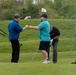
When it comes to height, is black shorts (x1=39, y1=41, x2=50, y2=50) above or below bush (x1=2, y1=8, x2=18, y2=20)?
above

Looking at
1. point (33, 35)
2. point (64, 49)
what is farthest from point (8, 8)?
point (64, 49)

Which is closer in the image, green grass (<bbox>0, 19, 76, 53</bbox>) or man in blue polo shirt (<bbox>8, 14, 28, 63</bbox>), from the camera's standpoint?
man in blue polo shirt (<bbox>8, 14, 28, 63</bbox>)

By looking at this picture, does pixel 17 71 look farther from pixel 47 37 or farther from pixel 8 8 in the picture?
pixel 8 8

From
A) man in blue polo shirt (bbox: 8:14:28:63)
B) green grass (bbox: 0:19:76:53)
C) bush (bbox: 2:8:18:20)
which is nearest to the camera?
man in blue polo shirt (bbox: 8:14:28:63)

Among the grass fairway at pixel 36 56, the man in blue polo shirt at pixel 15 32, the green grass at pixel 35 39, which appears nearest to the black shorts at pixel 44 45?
the grass fairway at pixel 36 56

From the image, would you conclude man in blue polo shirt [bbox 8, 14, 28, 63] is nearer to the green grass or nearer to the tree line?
the green grass

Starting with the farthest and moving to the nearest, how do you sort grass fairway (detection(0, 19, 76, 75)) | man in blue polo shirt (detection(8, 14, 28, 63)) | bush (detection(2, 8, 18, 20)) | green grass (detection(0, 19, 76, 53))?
bush (detection(2, 8, 18, 20))
green grass (detection(0, 19, 76, 53))
man in blue polo shirt (detection(8, 14, 28, 63))
grass fairway (detection(0, 19, 76, 75))

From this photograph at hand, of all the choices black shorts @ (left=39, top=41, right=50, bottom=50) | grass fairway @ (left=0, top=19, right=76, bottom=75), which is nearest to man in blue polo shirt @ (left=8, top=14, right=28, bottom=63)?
black shorts @ (left=39, top=41, right=50, bottom=50)

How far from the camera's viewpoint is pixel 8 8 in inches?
2202

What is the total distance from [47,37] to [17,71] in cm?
349

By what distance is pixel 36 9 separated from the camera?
5250cm

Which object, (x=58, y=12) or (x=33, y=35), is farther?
(x=58, y=12)

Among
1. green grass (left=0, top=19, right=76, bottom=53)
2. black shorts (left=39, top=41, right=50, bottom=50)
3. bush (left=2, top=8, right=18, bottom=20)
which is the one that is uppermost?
black shorts (left=39, top=41, right=50, bottom=50)

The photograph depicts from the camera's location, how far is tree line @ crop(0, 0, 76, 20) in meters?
51.6
